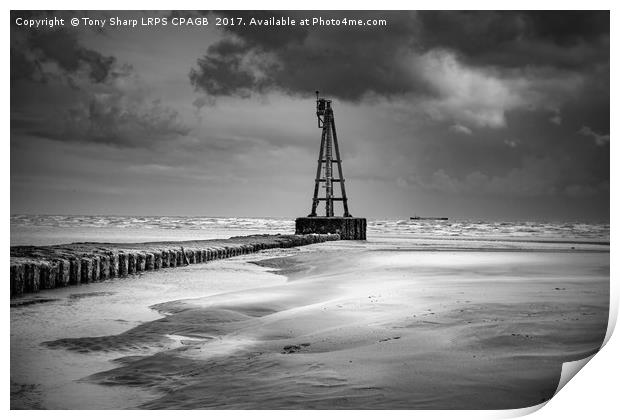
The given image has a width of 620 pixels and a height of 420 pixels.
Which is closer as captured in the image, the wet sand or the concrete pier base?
the wet sand

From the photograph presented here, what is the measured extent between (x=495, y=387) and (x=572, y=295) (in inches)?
94.3

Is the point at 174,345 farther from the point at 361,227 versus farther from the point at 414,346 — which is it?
the point at 361,227

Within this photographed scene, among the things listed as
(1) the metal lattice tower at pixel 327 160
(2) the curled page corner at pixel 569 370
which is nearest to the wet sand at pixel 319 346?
(2) the curled page corner at pixel 569 370

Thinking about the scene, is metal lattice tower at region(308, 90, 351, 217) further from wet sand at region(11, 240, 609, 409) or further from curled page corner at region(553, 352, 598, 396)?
curled page corner at region(553, 352, 598, 396)

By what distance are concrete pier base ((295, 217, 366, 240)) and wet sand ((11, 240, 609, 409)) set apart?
17.6 meters

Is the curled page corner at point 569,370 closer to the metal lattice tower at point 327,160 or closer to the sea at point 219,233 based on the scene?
the sea at point 219,233

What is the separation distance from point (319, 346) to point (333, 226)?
827 inches

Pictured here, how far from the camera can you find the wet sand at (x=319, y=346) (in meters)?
3.25

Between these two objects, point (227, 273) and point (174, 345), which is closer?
point (174, 345)

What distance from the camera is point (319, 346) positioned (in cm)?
410

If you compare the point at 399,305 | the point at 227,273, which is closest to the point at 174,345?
the point at 399,305

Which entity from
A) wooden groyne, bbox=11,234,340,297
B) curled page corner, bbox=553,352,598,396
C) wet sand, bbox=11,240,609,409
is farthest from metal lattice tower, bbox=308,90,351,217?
curled page corner, bbox=553,352,598,396

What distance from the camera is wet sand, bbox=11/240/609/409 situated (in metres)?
3.25
